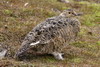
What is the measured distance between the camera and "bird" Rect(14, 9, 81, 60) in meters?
10.6

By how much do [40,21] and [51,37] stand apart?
19.2ft

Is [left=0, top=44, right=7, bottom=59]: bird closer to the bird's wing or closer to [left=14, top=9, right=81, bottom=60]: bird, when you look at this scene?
[left=14, top=9, right=81, bottom=60]: bird

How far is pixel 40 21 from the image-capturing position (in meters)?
16.6

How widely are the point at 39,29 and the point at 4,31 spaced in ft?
10.1

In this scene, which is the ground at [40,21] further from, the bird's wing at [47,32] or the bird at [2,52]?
the bird's wing at [47,32]

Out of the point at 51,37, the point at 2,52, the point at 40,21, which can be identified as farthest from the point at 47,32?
the point at 40,21

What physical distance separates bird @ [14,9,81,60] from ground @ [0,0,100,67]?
0.40 m

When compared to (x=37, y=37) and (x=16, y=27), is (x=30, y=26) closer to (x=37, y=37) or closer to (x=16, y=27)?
(x=16, y=27)

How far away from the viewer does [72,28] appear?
38.8ft

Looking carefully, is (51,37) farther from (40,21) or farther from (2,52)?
(40,21)

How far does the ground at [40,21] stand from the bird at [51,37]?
400 mm

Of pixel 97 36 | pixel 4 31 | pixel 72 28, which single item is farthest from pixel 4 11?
pixel 72 28

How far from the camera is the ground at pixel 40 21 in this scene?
11.2m

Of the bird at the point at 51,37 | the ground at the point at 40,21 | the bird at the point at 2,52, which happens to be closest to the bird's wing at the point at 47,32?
the bird at the point at 51,37
